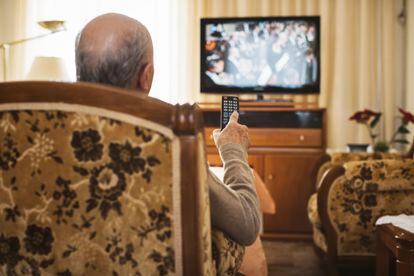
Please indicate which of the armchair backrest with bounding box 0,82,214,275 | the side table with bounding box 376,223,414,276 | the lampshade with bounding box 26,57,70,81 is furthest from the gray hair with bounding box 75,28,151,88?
the lampshade with bounding box 26,57,70,81

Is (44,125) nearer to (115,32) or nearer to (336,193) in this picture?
(115,32)

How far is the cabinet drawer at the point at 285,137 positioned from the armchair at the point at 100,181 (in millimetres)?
2941

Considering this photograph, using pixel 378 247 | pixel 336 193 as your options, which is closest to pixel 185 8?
pixel 336 193

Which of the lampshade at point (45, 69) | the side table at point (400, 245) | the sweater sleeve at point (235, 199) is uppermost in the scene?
the lampshade at point (45, 69)

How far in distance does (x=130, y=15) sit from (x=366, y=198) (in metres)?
2.78

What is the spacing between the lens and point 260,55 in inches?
160

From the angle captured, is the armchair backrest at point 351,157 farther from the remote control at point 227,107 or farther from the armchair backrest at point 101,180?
the armchair backrest at point 101,180

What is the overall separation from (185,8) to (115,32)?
11.7ft

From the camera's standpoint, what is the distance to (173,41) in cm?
434

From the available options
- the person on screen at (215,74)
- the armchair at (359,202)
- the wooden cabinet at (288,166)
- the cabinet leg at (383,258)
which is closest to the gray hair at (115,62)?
the cabinet leg at (383,258)

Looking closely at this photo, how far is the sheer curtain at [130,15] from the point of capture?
14.2 ft

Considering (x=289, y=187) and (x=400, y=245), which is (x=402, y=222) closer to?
(x=400, y=245)

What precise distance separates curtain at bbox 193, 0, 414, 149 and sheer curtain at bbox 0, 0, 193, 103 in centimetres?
99


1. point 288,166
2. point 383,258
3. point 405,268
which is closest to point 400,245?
point 405,268
